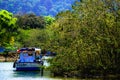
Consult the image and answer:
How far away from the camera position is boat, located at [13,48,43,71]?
41156 mm

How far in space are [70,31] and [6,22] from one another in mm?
50228

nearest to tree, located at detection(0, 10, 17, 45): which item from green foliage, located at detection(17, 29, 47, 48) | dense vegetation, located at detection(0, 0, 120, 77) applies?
green foliage, located at detection(17, 29, 47, 48)

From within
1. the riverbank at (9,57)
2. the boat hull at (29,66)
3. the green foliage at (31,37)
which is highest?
the green foliage at (31,37)

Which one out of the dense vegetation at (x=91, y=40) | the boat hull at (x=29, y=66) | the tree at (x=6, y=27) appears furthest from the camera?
the tree at (x=6, y=27)

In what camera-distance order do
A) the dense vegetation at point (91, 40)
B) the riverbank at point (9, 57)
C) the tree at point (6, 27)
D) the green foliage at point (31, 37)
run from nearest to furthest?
the dense vegetation at point (91, 40)
the riverbank at point (9, 57)
the tree at point (6, 27)
the green foliage at point (31, 37)

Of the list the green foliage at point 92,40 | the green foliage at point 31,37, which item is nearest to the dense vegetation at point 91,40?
the green foliage at point 92,40

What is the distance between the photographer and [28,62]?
41188 mm

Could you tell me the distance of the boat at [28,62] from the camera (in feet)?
135

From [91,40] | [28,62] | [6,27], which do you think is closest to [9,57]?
[6,27]

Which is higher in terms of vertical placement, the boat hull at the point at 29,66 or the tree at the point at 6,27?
the tree at the point at 6,27

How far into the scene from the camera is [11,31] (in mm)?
81875

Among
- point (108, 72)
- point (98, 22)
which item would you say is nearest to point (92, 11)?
point (98, 22)

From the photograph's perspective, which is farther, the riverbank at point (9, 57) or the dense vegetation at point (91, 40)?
the riverbank at point (9, 57)

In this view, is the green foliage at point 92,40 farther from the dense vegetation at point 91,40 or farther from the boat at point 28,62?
the boat at point 28,62
